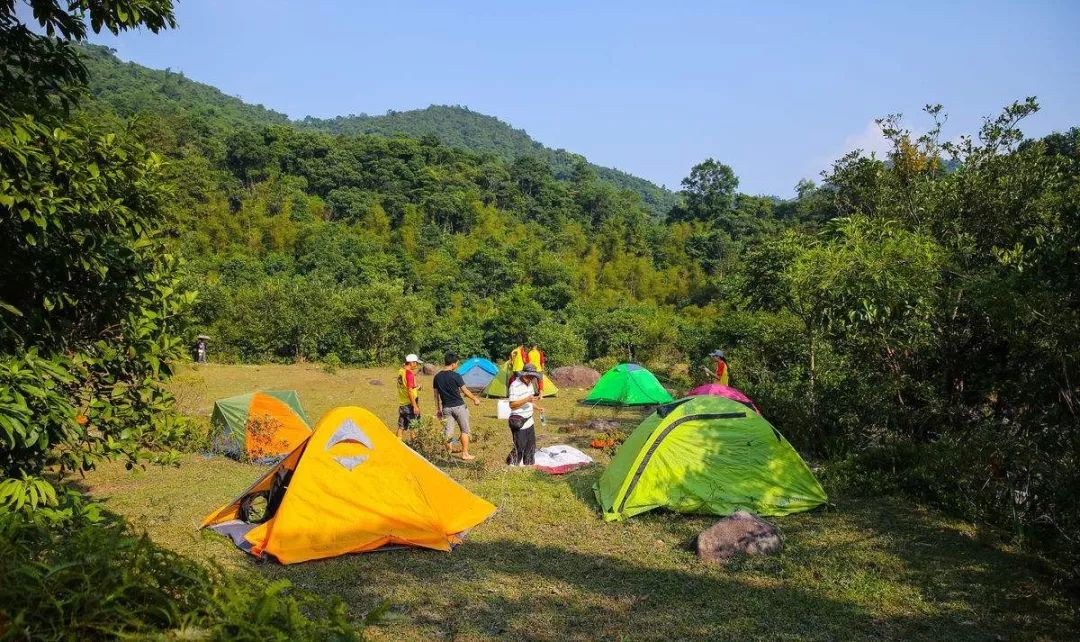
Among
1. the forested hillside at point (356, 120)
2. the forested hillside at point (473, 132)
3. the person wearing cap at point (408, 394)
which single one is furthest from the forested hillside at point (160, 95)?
the person wearing cap at point (408, 394)

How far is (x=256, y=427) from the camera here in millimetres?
10164

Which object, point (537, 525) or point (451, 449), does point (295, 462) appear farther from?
point (451, 449)

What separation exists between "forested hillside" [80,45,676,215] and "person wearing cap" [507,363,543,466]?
214 ft

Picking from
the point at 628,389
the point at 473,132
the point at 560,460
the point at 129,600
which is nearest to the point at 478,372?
the point at 628,389

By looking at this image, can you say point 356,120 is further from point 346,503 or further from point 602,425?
point 346,503

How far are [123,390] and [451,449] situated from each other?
16.4 ft

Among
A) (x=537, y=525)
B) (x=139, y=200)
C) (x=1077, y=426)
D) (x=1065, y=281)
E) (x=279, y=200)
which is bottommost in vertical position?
(x=537, y=525)

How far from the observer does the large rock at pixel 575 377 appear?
20.6 metres

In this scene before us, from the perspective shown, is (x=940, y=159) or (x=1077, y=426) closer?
(x=1077, y=426)

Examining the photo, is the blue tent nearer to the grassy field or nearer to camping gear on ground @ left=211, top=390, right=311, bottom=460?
camping gear on ground @ left=211, top=390, right=311, bottom=460

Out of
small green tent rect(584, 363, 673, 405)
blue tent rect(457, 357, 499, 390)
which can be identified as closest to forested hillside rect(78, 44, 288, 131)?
blue tent rect(457, 357, 499, 390)

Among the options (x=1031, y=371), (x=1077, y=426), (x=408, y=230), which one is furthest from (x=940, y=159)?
(x=408, y=230)

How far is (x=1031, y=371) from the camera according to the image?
6559 millimetres

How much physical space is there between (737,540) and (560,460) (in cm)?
360
